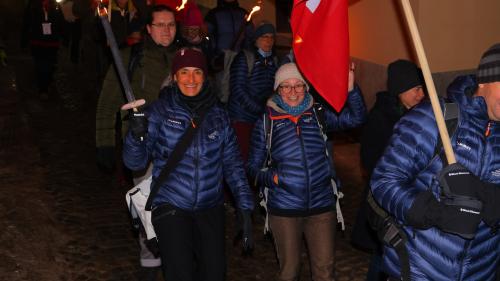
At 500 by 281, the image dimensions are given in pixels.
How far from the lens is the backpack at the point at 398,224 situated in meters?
3.64

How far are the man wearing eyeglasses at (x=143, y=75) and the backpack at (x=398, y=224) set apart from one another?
2.81 meters

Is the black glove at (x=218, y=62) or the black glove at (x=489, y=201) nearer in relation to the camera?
the black glove at (x=489, y=201)

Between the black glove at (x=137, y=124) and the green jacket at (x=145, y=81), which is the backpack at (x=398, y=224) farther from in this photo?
the green jacket at (x=145, y=81)

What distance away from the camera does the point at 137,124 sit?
197 inches

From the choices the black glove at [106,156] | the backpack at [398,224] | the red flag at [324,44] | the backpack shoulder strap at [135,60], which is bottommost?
the black glove at [106,156]

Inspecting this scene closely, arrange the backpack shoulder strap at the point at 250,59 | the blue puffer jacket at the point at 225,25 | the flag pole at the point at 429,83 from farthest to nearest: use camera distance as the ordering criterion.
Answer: the blue puffer jacket at the point at 225,25, the backpack shoulder strap at the point at 250,59, the flag pole at the point at 429,83

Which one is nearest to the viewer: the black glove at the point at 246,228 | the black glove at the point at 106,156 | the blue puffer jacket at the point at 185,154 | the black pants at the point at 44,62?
the blue puffer jacket at the point at 185,154

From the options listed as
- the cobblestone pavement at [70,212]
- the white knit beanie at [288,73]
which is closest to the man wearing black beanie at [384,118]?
the white knit beanie at [288,73]

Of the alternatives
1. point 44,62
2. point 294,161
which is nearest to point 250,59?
point 294,161

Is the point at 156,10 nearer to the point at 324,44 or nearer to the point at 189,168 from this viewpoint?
the point at 189,168

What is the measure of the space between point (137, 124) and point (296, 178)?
4.18 feet

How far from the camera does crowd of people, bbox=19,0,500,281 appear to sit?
12.0 ft

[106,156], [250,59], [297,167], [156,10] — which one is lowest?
[106,156]

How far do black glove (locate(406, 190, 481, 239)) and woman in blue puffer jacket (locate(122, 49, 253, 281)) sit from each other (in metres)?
1.91
